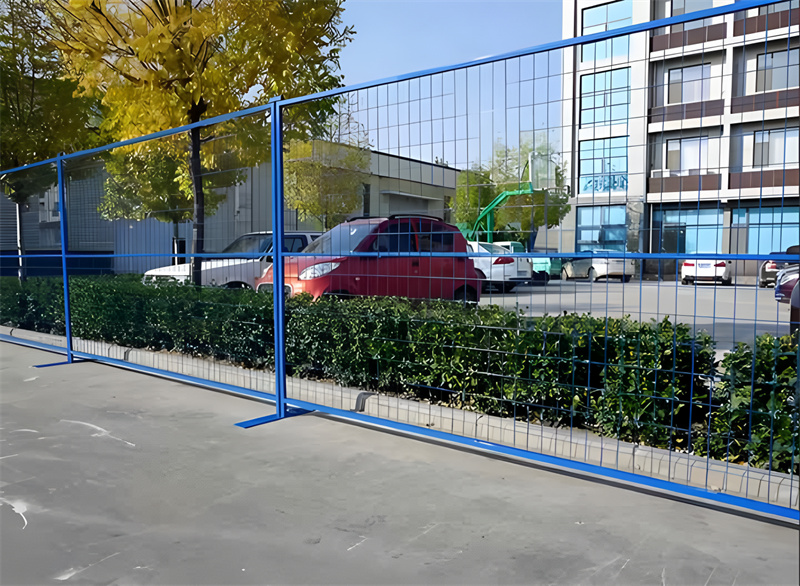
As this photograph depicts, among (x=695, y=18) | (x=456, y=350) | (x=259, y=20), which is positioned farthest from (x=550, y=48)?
(x=259, y=20)

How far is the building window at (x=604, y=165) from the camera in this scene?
412 cm

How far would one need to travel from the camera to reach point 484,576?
315 centimetres

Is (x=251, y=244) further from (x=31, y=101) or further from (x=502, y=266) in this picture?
(x=31, y=101)

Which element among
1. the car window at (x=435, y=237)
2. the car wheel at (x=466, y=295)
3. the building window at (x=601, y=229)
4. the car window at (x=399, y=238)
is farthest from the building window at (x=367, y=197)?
the building window at (x=601, y=229)

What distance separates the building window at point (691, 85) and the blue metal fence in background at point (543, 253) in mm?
20

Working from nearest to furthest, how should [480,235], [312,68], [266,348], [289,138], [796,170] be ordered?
[796,170], [480,235], [289,138], [266,348], [312,68]

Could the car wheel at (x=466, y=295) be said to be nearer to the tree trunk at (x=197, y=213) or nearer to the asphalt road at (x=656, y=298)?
the asphalt road at (x=656, y=298)

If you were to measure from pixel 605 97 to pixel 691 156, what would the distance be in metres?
0.75

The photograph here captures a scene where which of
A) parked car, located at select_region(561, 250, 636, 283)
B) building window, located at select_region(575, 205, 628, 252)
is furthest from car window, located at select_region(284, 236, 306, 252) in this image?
building window, located at select_region(575, 205, 628, 252)

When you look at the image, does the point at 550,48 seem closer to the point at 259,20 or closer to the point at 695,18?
the point at 695,18

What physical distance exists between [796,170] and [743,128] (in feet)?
1.41

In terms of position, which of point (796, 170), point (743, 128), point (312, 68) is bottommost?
point (796, 170)

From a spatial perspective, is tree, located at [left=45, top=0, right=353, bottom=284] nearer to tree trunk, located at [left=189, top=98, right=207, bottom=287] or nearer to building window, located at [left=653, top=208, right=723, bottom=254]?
tree trunk, located at [left=189, top=98, right=207, bottom=287]

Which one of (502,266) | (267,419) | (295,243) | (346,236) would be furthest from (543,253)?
(267,419)
